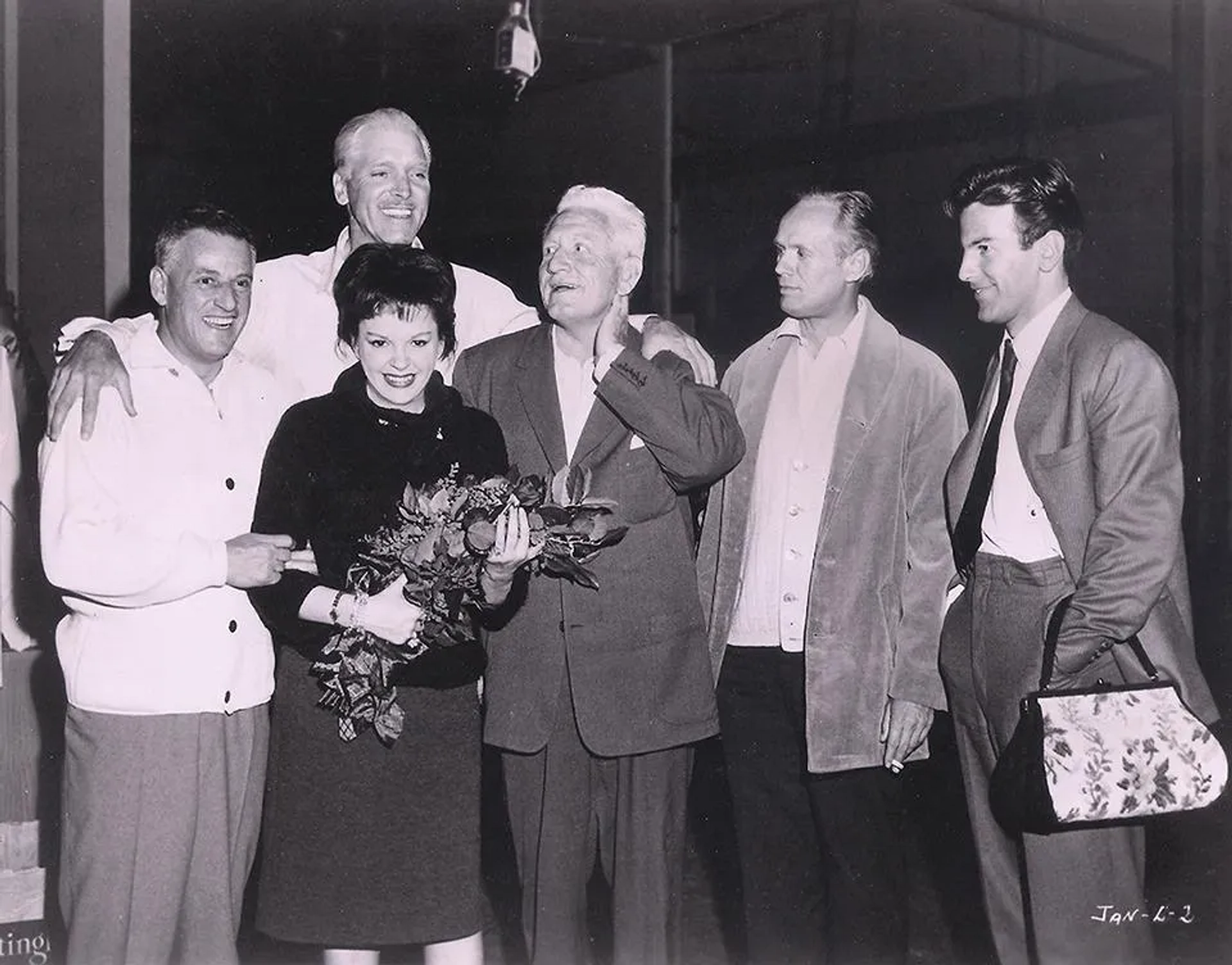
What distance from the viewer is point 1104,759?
8.24ft

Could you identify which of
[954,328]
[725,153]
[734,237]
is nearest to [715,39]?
[725,153]

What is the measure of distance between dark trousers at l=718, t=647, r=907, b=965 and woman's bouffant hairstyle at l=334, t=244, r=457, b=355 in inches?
44.0

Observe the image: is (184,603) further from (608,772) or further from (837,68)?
(837,68)

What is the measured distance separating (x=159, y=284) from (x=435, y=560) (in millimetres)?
894

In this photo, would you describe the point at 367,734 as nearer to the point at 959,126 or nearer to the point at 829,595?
the point at 829,595

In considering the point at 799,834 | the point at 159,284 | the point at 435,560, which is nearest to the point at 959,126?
the point at 799,834

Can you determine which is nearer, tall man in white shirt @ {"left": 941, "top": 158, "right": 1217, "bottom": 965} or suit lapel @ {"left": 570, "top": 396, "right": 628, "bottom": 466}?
tall man in white shirt @ {"left": 941, "top": 158, "right": 1217, "bottom": 965}

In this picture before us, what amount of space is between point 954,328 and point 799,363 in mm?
5666

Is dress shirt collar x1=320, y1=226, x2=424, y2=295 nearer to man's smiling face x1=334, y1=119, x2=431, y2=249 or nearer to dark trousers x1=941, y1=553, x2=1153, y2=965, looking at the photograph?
man's smiling face x1=334, y1=119, x2=431, y2=249

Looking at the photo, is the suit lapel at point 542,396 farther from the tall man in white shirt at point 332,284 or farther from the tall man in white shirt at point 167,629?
the tall man in white shirt at point 167,629

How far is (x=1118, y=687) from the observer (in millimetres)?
2584

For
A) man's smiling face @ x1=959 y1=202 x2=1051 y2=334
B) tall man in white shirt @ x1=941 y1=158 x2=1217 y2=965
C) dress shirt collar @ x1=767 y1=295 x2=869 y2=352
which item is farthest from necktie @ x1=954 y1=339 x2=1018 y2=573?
dress shirt collar @ x1=767 y1=295 x2=869 y2=352

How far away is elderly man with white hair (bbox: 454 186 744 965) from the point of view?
2.77 meters

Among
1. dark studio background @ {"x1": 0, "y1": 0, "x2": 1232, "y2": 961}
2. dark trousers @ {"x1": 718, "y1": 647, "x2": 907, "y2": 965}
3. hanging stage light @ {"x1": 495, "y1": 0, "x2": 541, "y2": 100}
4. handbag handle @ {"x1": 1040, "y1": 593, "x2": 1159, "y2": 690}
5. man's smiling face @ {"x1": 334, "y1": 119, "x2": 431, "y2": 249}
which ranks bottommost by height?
dark trousers @ {"x1": 718, "y1": 647, "x2": 907, "y2": 965}
